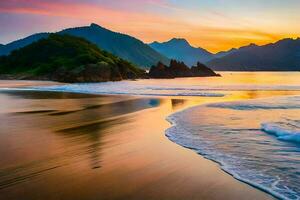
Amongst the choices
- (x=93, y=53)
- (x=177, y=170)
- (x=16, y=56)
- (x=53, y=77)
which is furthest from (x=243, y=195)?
(x=16, y=56)

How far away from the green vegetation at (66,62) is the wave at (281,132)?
262 feet

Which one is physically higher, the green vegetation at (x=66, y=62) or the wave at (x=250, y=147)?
the green vegetation at (x=66, y=62)

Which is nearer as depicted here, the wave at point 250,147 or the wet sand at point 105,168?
the wet sand at point 105,168

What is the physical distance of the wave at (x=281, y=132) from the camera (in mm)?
11685

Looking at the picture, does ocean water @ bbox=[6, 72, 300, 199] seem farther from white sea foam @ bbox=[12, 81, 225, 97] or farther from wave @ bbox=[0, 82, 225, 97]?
white sea foam @ bbox=[12, 81, 225, 97]

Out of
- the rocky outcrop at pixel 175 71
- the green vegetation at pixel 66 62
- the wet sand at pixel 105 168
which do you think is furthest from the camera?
the rocky outcrop at pixel 175 71

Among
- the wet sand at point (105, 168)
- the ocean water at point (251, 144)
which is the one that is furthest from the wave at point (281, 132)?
the wet sand at point (105, 168)

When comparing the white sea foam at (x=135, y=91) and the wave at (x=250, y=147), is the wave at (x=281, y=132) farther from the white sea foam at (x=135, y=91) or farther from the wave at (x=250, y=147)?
the white sea foam at (x=135, y=91)

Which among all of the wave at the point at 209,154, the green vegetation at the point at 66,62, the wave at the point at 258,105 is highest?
the green vegetation at the point at 66,62

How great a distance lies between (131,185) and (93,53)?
127960 mm

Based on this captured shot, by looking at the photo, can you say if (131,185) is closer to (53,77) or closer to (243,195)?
(243,195)

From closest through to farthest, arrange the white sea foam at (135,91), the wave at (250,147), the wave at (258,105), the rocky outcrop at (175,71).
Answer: the wave at (250,147) < the wave at (258,105) < the white sea foam at (135,91) < the rocky outcrop at (175,71)

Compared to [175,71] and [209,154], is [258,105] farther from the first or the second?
[175,71]

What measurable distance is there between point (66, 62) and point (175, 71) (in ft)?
146
